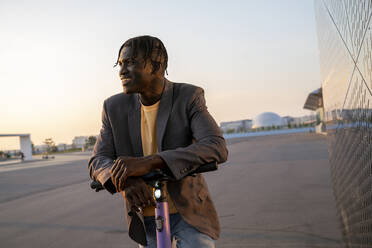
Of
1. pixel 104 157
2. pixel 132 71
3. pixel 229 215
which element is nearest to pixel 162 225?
pixel 104 157

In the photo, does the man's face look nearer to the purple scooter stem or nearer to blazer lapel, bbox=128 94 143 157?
blazer lapel, bbox=128 94 143 157

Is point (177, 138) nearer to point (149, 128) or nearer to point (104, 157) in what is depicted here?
point (149, 128)

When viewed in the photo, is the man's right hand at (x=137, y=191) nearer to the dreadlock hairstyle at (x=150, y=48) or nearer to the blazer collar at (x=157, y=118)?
the blazer collar at (x=157, y=118)

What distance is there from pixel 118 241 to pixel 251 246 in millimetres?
1710

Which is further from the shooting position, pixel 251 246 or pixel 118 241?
pixel 118 241

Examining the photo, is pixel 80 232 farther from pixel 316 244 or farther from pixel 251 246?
pixel 316 244

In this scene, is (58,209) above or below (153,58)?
below

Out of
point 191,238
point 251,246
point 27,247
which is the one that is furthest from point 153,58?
point 27,247

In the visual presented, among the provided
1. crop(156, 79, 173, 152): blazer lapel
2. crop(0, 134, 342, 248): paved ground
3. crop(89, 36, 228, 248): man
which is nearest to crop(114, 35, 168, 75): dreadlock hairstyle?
crop(89, 36, 228, 248): man

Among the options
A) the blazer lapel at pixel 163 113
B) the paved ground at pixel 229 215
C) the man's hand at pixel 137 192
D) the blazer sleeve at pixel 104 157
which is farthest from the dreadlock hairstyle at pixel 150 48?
the paved ground at pixel 229 215

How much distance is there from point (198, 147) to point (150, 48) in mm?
459

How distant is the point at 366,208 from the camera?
184cm

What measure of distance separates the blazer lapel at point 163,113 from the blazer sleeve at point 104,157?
22cm

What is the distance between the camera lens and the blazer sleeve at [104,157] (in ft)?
4.57
